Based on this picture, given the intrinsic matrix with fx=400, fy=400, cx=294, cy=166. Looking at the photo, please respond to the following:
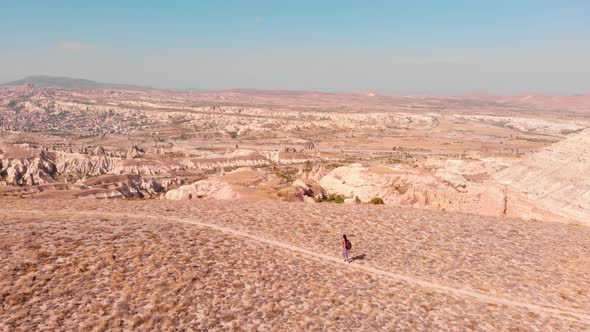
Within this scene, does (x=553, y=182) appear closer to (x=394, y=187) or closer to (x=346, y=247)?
(x=394, y=187)

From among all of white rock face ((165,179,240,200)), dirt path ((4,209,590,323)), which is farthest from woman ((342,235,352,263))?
white rock face ((165,179,240,200))

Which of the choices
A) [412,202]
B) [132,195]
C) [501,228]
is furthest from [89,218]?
[132,195]

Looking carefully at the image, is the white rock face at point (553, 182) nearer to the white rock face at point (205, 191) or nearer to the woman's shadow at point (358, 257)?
the woman's shadow at point (358, 257)

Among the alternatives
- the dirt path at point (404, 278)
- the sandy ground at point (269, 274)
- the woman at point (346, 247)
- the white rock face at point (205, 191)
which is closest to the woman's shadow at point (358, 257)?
the sandy ground at point (269, 274)

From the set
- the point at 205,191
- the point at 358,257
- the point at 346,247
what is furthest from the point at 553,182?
the point at 205,191

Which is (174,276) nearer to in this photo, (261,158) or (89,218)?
(89,218)

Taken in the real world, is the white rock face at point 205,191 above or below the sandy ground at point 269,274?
below
